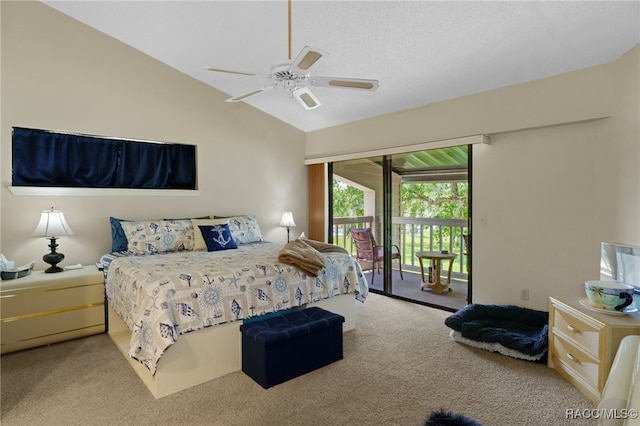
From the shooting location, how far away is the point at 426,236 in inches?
180

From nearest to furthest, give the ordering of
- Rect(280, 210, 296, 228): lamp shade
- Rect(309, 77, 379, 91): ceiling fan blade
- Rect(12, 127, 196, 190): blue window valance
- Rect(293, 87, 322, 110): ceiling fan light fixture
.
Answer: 1. Rect(309, 77, 379, 91): ceiling fan blade
2. Rect(293, 87, 322, 110): ceiling fan light fixture
3. Rect(12, 127, 196, 190): blue window valance
4. Rect(280, 210, 296, 228): lamp shade

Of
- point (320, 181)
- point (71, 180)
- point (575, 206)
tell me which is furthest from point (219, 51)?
point (575, 206)

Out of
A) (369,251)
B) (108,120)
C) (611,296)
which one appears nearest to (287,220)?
(369,251)

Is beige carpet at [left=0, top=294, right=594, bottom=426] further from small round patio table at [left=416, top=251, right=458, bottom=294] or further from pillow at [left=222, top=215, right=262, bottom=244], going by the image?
pillow at [left=222, top=215, right=262, bottom=244]

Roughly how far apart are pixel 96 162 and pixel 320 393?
3352 mm

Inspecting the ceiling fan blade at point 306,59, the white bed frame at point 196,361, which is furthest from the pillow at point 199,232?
the ceiling fan blade at point 306,59

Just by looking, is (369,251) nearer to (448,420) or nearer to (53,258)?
(448,420)

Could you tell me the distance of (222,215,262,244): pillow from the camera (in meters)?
4.41

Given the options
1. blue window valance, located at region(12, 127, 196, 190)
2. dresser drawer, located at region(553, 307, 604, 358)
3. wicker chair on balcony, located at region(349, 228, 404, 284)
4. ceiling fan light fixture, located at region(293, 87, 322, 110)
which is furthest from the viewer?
wicker chair on balcony, located at region(349, 228, 404, 284)

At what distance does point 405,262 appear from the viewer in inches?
190

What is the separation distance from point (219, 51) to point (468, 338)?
11.8 ft

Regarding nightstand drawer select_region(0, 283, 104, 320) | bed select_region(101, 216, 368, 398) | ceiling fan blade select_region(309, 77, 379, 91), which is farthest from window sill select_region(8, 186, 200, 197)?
ceiling fan blade select_region(309, 77, 379, 91)

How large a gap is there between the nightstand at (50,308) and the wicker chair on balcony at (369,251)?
305 centimetres

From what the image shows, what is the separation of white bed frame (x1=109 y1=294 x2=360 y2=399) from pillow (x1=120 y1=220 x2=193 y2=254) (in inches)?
48.3
